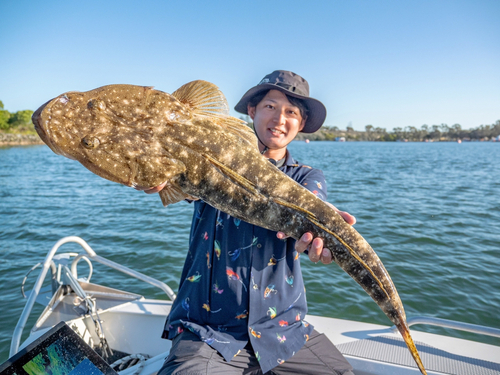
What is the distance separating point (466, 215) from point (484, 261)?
611cm

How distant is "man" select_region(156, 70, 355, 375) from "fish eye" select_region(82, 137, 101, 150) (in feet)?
3.93

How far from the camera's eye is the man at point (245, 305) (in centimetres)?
247

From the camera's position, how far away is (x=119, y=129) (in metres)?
1.92

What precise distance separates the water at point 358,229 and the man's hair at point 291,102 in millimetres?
5217

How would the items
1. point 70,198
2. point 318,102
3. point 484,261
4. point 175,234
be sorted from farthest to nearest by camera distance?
point 70,198 < point 175,234 < point 484,261 < point 318,102

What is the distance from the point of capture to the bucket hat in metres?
3.02

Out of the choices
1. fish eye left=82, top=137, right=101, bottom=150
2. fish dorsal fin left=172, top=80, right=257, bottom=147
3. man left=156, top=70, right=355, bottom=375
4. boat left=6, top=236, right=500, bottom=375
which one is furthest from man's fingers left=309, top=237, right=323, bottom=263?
boat left=6, top=236, right=500, bottom=375

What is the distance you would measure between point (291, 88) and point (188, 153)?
4.72 feet

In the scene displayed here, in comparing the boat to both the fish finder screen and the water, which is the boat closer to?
the fish finder screen

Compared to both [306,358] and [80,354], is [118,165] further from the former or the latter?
[306,358]

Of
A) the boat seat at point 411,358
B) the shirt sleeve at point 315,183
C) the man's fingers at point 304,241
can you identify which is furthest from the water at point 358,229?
the man's fingers at point 304,241

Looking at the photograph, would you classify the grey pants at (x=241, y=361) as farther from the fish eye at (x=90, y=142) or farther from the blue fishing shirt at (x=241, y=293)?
the fish eye at (x=90, y=142)

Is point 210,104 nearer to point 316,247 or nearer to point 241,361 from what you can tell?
point 316,247

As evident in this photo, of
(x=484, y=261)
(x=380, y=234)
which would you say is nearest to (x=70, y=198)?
(x=380, y=234)
